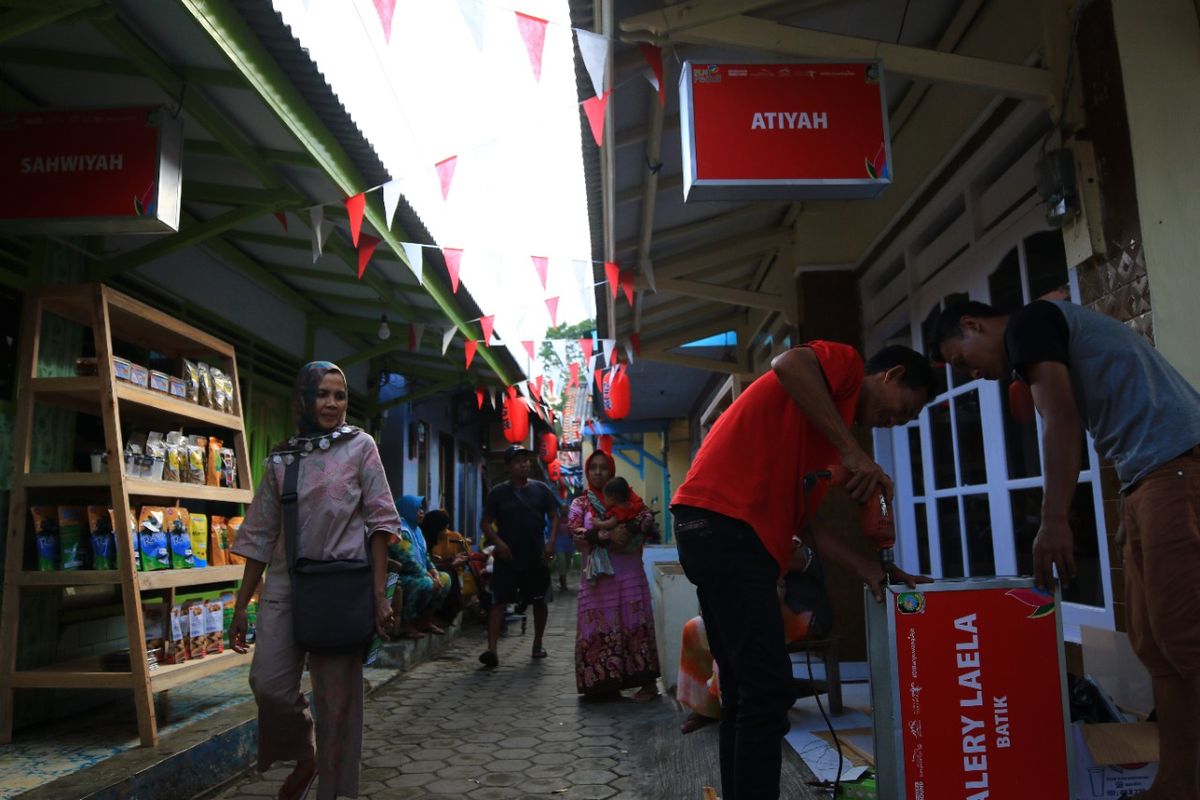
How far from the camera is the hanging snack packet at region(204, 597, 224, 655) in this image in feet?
14.3

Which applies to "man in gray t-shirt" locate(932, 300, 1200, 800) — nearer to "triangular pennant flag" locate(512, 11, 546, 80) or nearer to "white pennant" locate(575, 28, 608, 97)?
"white pennant" locate(575, 28, 608, 97)

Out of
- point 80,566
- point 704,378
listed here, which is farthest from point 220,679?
point 704,378

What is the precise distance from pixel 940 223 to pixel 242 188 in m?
4.12

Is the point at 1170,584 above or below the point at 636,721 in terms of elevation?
above

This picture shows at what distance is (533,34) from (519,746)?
3.51 meters

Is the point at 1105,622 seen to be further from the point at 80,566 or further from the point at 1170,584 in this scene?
the point at 80,566

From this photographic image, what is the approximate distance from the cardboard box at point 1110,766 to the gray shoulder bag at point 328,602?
223 centimetres

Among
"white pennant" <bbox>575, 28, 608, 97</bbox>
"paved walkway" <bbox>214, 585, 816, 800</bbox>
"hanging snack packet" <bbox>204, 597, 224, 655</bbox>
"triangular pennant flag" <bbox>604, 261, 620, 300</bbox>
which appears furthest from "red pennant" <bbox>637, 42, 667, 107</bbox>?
"hanging snack packet" <bbox>204, 597, 224, 655</bbox>

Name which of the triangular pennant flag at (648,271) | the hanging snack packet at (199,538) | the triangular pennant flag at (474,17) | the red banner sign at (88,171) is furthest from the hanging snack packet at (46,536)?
the triangular pennant flag at (648,271)

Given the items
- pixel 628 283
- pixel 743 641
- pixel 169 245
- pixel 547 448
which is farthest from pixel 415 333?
pixel 547 448

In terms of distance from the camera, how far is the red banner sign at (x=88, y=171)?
3.60 m

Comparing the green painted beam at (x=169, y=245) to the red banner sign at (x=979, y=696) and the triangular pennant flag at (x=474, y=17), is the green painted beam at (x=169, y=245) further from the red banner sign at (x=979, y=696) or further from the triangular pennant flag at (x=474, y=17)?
the red banner sign at (x=979, y=696)

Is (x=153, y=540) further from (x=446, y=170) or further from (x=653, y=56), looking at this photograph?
(x=653, y=56)

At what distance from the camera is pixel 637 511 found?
584 cm
